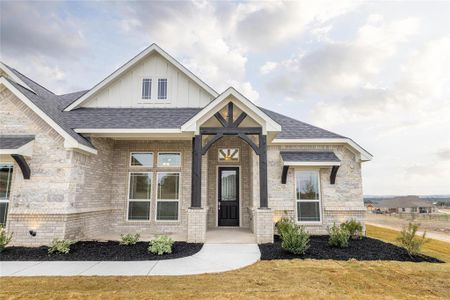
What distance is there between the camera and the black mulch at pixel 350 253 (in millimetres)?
6297

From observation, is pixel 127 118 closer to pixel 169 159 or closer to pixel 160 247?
pixel 169 159

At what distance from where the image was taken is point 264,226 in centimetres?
755

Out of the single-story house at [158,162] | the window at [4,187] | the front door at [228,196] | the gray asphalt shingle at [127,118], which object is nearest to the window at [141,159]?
the single-story house at [158,162]

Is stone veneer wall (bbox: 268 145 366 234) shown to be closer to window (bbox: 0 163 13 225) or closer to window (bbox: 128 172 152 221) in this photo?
window (bbox: 128 172 152 221)

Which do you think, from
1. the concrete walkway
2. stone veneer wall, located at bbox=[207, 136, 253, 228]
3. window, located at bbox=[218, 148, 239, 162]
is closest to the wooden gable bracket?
the concrete walkway

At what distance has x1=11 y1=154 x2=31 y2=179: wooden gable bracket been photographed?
7.05 m

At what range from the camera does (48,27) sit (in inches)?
521

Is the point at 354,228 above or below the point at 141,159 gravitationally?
below

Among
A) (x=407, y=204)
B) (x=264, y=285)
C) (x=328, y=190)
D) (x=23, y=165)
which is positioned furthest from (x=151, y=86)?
(x=407, y=204)

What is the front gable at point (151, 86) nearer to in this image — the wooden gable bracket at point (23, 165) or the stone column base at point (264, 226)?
the wooden gable bracket at point (23, 165)

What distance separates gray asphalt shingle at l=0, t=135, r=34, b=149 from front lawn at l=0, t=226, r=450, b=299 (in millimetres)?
4028

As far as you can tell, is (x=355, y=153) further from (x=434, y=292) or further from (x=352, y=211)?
(x=434, y=292)

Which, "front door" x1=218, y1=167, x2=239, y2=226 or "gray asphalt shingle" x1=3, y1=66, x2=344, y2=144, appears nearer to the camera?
"gray asphalt shingle" x1=3, y1=66, x2=344, y2=144

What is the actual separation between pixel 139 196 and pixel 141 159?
148cm
